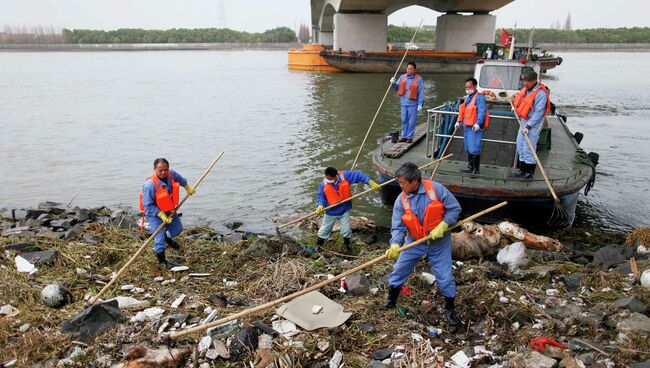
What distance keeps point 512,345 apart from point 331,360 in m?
1.61

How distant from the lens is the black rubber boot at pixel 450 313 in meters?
4.41

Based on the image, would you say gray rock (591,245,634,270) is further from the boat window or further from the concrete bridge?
the concrete bridge

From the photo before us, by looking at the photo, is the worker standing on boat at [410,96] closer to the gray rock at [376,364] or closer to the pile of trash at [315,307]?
the pile of trash at [315,307]

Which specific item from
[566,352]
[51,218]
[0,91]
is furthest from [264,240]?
[0,91]

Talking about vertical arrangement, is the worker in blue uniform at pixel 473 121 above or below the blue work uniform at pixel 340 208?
above

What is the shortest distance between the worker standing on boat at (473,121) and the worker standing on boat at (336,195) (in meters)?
2.07

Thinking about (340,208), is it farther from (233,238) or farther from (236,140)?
(236,140)

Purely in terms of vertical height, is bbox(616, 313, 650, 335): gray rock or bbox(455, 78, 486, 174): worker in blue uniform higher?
bbox(455, 78, 486, 174): worker in blue uniform

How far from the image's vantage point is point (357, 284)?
5.14m

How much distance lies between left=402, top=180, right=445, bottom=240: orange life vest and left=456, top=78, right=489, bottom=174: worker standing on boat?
11.3ft

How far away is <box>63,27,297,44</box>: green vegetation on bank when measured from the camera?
96.9 metres

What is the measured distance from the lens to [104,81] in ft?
110

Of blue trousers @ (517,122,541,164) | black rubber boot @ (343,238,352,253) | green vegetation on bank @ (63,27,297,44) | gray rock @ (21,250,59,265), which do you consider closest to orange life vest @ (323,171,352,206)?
black rubber boot @ (343,238,352,253)

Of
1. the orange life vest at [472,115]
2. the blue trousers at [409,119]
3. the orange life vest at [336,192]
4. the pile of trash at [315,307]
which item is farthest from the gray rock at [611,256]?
the blue trousers at [409,119]
